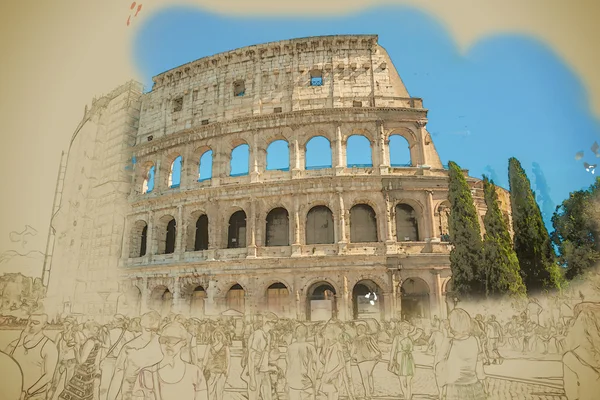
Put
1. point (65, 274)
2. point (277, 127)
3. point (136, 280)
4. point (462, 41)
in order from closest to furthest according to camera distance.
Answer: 1. point (462, 41)
2. point (65, 274)
3. point (136, 280)
4. point (277, 127)

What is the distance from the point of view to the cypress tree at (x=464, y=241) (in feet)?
27.3

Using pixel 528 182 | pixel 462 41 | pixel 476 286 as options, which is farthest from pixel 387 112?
pixel 476 286

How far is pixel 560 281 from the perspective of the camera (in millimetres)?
7684

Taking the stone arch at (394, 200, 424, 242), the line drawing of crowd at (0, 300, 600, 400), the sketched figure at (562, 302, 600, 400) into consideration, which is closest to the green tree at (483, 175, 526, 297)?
the line drawing of crowd at (0, 300, 600, 400)

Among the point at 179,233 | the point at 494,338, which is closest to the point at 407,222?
the point at 494,338

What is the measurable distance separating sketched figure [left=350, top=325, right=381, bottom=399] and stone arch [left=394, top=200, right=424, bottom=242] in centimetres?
407

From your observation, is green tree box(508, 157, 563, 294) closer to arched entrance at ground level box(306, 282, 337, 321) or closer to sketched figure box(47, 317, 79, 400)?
arched entrance at ground level box(306, 282, 337, 321)

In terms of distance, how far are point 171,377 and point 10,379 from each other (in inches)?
157

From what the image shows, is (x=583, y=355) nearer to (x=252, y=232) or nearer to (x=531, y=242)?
(x=531, y=242)

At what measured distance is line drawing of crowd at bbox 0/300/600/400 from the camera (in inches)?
261

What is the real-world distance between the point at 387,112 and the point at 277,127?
3553 mm

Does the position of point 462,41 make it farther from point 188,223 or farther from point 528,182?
point 188,223

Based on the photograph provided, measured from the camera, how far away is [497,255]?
805cm

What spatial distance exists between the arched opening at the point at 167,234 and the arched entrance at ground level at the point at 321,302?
5024 millimetres
